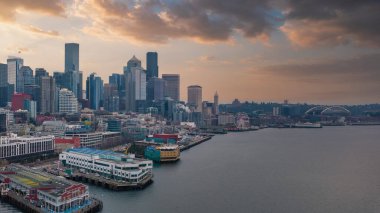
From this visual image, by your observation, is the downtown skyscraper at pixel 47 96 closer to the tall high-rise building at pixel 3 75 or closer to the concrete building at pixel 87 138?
the tall high-rise building at pixel 3 75

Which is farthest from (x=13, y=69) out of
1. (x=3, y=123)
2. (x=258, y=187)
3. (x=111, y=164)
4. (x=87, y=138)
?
(x=258, y=187)

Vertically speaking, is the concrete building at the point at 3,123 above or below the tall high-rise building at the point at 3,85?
below

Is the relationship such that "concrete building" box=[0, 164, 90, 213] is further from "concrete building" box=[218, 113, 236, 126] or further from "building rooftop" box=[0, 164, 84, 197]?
"concrete building" box=[218, 113, 236, 126]

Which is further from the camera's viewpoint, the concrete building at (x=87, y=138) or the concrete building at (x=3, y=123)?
the concrete building at (x=3, y=123)

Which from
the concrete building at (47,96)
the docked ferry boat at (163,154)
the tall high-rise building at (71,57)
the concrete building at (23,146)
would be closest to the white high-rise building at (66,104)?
the concrete building at (47,96)

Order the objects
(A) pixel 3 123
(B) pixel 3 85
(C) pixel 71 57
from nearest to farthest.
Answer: (A) pixel 3 123
(B) pixel 3 85
(C) pixel 71 57

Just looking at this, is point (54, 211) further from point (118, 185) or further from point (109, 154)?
point (109, 154)

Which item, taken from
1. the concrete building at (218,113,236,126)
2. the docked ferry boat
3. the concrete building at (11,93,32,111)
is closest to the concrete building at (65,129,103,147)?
the docked ferry boat

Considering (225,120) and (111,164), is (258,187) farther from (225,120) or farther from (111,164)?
(225,120)
